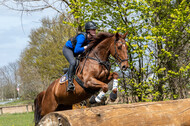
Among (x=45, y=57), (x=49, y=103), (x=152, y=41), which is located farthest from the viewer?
(x=45, y=57)

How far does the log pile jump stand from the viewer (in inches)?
102

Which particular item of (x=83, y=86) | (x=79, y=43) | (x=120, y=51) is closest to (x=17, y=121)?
(x=83, y=86)

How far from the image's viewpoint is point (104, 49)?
16.3 ft

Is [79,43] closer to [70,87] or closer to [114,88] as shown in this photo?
[70,87]

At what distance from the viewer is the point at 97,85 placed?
4.57m

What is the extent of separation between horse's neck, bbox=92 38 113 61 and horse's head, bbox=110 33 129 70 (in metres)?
0.15

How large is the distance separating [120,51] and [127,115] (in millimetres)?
1957

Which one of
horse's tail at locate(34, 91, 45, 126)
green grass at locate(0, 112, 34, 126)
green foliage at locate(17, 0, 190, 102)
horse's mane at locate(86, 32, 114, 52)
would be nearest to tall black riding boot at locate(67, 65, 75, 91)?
horse's mane at locate(86, 32, 114, 52)

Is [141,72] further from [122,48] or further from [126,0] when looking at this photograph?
[122,48]

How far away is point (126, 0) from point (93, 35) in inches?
153

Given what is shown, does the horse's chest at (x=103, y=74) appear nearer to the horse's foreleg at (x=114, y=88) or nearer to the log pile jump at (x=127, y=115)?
the horse's foreleg at (x=114, y=88)

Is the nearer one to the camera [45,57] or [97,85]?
[97,85]

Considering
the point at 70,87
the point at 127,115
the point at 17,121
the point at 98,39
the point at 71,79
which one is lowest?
the point at 17,121

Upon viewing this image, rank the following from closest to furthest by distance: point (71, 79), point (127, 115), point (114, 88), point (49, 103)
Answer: point (127, 115) → point (114, 88) → point (71, 79) → point (49, 103)
